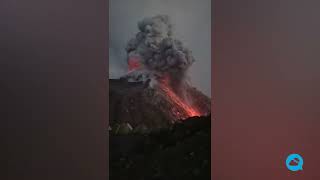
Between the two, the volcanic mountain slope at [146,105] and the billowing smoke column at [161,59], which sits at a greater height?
the billowing smoke column at [161,59]

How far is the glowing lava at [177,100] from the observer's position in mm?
2623

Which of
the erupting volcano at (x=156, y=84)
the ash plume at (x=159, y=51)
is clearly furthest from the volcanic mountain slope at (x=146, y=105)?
the ash plume at (x=159, y=51)

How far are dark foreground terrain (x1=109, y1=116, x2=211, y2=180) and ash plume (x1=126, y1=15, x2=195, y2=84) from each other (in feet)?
1.24

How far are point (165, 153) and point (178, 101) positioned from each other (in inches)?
15.3

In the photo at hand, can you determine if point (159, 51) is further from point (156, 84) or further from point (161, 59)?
point (156, 84)

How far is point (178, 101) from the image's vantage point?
8.61 feet

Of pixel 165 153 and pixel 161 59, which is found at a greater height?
pixel 161 59
